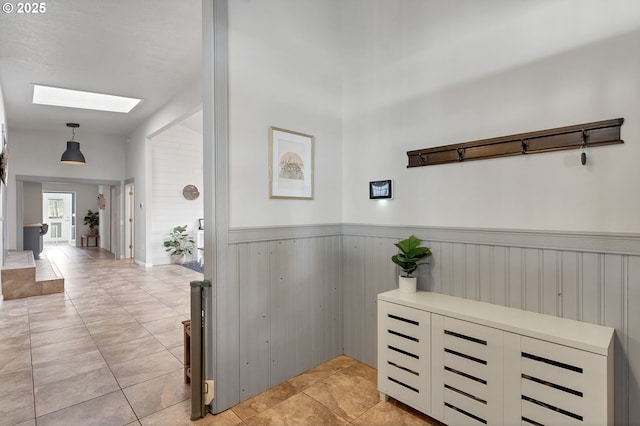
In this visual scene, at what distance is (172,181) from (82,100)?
2286mm

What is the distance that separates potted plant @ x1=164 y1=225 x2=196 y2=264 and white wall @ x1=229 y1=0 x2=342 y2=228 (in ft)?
19.4

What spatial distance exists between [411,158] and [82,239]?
14.2 meters

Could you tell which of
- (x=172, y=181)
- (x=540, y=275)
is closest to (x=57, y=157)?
(x=172, y=181)

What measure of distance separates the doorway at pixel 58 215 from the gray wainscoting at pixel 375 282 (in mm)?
15986

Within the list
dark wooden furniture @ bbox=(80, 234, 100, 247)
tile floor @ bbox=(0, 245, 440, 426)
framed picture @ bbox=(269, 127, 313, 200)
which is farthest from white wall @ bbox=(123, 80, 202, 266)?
dark wooden furniture @ bbox=(80, 234, 100, 247)

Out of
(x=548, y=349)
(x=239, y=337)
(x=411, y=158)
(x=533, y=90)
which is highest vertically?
(x=533, y=90)

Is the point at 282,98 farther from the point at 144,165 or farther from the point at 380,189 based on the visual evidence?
the point at 144,165

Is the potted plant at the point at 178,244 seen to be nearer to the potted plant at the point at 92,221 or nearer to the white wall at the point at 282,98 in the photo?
the white wall at the point at 282,98

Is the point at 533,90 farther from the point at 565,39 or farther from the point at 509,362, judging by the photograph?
the point at 509,362

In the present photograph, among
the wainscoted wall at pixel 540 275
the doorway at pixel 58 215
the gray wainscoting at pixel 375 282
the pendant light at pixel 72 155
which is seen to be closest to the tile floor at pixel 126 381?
the gray wainscoting at pixel 375 282

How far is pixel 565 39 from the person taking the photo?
178 cm

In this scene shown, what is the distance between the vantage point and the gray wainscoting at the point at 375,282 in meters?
1.64

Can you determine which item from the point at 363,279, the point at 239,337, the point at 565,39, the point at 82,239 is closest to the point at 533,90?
the point at 565,39

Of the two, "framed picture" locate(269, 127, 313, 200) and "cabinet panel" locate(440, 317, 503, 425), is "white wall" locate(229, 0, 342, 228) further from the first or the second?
"cabinet panel" locate(440, 317, 503, 425)
